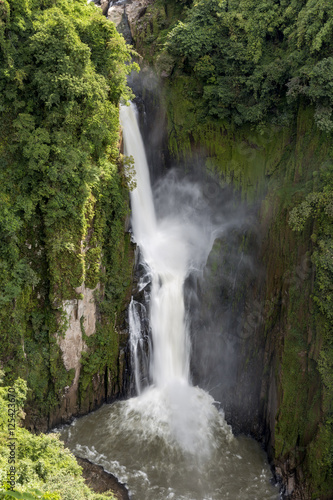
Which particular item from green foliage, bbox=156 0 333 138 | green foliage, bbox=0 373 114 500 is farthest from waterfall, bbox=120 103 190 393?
green foliage, bbox=0 373 114 500

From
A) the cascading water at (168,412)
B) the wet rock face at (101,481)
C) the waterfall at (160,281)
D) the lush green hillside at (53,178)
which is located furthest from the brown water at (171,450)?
the lush green hillside at (53,178)

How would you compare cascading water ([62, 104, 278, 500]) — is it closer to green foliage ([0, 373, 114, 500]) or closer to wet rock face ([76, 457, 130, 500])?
wet rock face ([76, 457, 130, 500])

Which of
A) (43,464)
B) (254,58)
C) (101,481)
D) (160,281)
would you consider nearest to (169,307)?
(160,281)

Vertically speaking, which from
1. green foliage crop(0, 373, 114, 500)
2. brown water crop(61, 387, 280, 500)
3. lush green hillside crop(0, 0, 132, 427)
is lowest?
brown water crop(61, 387, 280, 500)

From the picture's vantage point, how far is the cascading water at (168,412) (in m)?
12.7

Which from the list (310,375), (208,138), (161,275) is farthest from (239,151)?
(310,375)

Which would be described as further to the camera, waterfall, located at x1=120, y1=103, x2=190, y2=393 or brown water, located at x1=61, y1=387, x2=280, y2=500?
waterfall, located at x1=120, y1=103, x2=190, y2=393

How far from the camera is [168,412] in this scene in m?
14.8

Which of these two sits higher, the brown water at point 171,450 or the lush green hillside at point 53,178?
the lush green hillside at point 53,178

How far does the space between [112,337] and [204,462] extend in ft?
18.5

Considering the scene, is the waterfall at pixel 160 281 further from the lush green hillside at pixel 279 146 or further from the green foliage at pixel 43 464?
the green foliage at pixel 43 464

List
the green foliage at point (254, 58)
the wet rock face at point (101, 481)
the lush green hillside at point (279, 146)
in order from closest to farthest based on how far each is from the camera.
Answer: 1. the wet rock face at point (101, 481)
2. the lush green hillside at point (279, 146)
3. the green foliage at point (254, 58)

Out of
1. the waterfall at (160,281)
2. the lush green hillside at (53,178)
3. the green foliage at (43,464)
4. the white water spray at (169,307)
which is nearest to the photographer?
the green foliage at (43,464)

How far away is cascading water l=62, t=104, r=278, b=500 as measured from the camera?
12688mm
